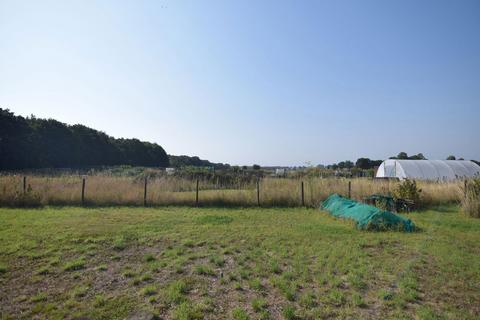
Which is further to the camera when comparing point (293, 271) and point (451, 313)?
point (293, 271)

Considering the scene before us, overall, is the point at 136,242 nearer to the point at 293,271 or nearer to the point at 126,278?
the point at 126,278

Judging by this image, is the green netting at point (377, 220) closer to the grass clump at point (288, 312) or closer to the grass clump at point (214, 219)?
the grass clump at point (214, 219)

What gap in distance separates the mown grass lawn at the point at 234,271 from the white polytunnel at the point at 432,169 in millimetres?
17867

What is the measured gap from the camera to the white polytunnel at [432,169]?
79.8ft

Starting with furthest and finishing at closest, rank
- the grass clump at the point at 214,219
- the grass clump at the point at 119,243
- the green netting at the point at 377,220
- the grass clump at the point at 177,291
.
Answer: the grass clump at the point at 214,219, the green netting at the point at 377,220, the grass clump at the point at 119,243, the grass clump at the point at 177,291

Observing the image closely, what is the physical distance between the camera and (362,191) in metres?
13.6

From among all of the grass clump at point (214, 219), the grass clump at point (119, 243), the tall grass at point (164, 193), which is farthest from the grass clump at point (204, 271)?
→ the tall grass at point (164, 193)

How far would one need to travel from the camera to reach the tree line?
3678cm

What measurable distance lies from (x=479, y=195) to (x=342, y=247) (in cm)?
811

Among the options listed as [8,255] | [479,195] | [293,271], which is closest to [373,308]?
[293,271]

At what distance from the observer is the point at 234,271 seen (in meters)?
4.63

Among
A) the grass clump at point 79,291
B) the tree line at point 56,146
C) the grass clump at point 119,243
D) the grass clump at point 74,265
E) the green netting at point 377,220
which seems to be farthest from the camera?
the tree line at point 56,146

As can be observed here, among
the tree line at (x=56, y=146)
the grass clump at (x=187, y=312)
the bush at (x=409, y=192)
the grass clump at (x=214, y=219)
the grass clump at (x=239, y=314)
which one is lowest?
the grass clump at (x=239, y=314)

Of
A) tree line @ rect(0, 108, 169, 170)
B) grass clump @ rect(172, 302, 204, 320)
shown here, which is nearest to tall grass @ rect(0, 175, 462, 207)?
grass clump @ rect(172, 302, 204, 320)
